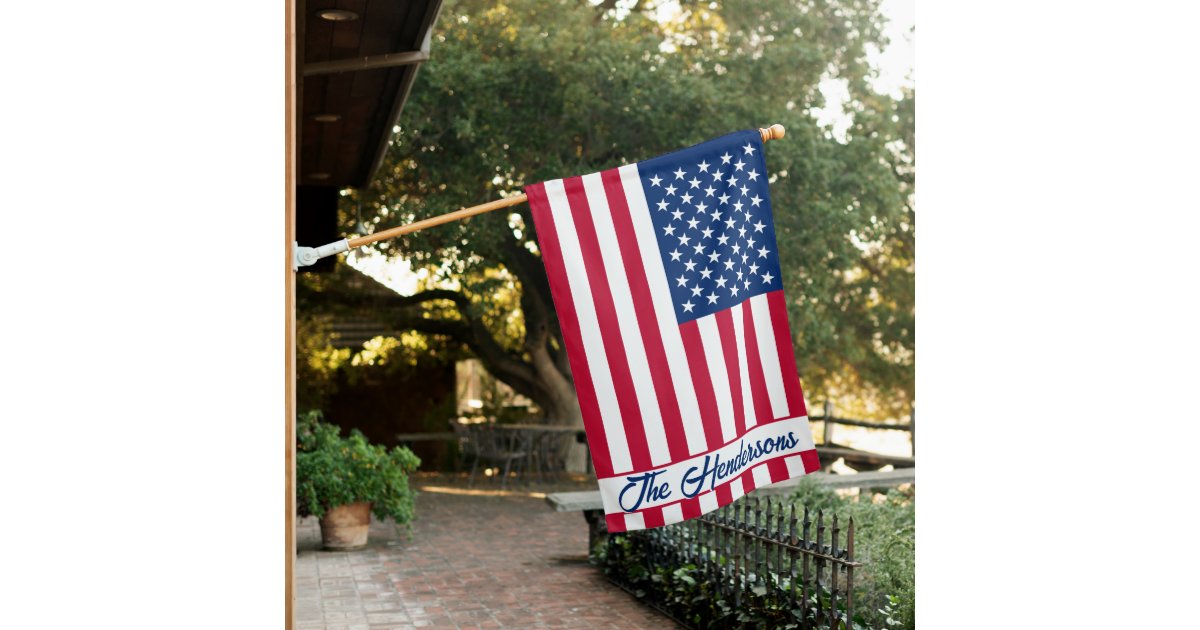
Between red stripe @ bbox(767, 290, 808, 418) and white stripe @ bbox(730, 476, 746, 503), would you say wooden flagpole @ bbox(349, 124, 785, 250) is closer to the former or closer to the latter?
red stripe @ bbox(767, 290, 808, 418)

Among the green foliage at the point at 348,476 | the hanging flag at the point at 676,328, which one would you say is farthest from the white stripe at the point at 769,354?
the green foliage at the point at 348,476

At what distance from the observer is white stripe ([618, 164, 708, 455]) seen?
3.91 m

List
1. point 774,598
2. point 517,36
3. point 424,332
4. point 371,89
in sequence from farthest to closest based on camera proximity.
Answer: point 424,332 < point 517,36 < point 371,89 < point 774,598

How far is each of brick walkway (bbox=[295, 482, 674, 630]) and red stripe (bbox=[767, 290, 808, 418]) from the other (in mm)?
2696

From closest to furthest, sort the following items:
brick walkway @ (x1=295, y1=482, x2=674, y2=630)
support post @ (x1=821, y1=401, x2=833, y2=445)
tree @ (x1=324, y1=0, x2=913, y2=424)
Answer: brick walkway @ (x1=295, y1=482, x2=674, y2=630) < tree @ (x1=324, y1=0, x2=913, y2=424) < support post @ (x1=821, y1=401, x2=833, y2=445)

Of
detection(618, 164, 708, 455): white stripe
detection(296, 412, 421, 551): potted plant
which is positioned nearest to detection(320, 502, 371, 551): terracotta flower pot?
detection(296, 412, 421, 551): potted plant

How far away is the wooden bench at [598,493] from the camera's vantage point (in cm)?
834

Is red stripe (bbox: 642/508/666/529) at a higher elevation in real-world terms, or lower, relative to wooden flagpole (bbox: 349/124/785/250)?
lower

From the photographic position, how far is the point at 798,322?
13625mm

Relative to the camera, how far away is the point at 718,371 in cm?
396
